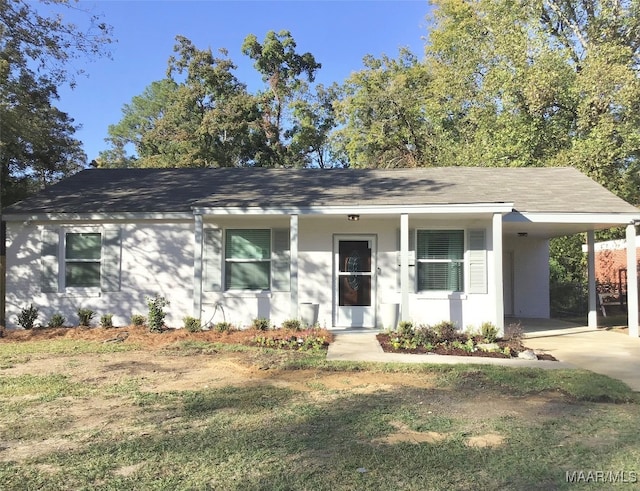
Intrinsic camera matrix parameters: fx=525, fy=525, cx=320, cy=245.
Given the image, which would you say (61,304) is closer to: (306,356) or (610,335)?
(306,356)

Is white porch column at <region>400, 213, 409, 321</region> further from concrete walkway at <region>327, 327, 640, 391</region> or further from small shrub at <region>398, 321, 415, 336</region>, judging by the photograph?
concrete walkway at <region>327, 327, 640, 391</region>

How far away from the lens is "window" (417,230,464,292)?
39.3 feet

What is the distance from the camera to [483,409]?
571 centimetres

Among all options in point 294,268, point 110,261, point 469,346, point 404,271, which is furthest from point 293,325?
point 110,261

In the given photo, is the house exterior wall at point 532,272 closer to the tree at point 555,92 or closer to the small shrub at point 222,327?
the tree at point 555,92

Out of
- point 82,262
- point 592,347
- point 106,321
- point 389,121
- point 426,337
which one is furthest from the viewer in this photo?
point 389,121

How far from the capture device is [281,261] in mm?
12289

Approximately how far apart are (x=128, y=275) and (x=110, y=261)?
0.53m

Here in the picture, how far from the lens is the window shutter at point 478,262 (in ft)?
38.8

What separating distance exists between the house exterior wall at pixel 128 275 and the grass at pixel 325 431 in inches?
199

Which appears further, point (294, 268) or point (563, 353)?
point (294, 268)

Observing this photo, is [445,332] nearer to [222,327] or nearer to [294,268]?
[294,268]

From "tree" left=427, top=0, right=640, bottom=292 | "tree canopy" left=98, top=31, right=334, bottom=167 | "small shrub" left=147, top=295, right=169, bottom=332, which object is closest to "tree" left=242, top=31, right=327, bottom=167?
"tree canopy" left=98, top=31, right=334, bottom=167

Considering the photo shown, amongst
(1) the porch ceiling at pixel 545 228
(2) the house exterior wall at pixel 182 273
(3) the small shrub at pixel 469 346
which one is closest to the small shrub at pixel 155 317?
(2) the house exterior wall at pixel 182 273
